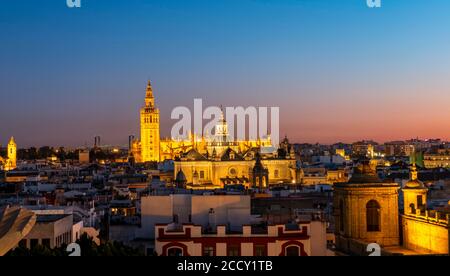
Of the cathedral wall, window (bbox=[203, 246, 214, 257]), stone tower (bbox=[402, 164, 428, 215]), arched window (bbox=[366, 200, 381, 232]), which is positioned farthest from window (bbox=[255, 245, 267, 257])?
stone tower (bbox=[402, 164, 428, 215])

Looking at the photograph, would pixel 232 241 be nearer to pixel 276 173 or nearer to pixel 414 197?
pixel 414 197

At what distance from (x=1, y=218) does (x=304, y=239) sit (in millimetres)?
8367

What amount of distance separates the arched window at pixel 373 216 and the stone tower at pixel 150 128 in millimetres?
84530

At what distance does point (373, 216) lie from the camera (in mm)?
16297

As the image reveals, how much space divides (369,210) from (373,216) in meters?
0.15

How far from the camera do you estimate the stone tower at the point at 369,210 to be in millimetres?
16109

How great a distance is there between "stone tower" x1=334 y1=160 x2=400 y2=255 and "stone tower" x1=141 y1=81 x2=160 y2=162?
277 feet

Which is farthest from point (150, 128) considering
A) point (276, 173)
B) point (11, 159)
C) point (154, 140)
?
point (276, 173)

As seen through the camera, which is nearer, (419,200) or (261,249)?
(261,249)

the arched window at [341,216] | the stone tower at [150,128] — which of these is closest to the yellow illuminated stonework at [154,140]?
the stone tower at [150,128]

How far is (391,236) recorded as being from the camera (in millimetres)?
16359
